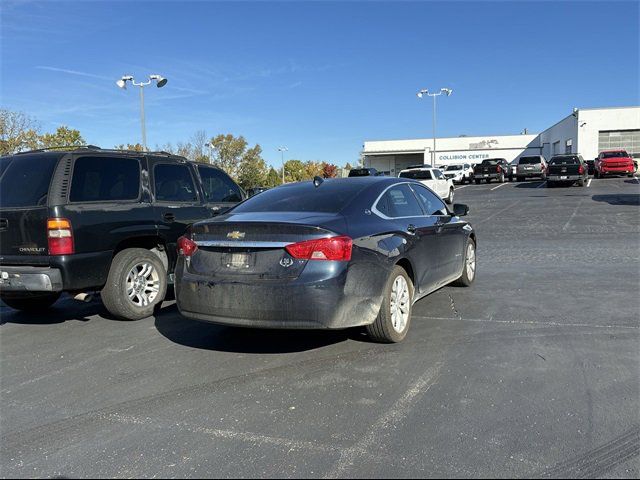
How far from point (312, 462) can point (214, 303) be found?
1931 mm

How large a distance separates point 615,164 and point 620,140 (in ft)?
61.7

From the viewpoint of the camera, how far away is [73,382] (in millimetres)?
4387

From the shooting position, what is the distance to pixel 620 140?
4969 centimetres

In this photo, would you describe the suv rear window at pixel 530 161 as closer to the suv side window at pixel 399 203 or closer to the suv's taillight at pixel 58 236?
the suv side window at pixel 399 203

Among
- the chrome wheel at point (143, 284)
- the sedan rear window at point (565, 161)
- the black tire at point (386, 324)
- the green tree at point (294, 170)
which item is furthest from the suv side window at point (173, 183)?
the green tree at point (294, 170)

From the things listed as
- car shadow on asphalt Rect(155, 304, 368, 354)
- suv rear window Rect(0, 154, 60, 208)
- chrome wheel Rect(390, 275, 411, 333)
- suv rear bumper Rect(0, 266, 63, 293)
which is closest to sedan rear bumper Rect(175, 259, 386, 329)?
chrome wheel Rect(390, 275, 411, 333)

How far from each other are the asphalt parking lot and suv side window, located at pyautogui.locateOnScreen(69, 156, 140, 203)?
4.90 ft

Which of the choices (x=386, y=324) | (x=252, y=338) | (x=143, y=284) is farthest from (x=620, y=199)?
(x=143, y=284)

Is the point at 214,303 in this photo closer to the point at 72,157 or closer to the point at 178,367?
the point at 178,367

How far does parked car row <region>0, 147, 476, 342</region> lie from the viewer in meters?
4.33

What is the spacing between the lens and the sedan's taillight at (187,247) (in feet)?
15.9

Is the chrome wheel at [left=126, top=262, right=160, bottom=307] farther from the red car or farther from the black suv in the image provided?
the red car

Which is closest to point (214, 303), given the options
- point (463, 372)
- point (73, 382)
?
point (73, 382)

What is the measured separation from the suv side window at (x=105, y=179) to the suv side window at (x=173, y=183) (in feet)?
1.02
